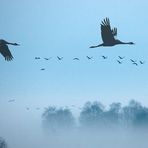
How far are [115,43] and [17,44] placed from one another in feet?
14.0

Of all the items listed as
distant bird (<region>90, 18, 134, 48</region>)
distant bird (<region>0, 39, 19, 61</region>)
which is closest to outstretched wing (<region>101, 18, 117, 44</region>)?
distant bird (<region>90, 18, 134, 48</region>)

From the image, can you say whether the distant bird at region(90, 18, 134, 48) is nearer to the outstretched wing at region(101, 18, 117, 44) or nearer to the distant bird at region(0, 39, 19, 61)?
the outstretched wing at region(101, 18, 117, 44)

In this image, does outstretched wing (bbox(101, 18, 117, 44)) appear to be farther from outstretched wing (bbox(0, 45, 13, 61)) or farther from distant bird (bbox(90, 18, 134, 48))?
outstretched wing (bbox(0, 45, 13, 61))

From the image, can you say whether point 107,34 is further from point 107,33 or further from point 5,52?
point 5,52

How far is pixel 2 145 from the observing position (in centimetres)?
6138

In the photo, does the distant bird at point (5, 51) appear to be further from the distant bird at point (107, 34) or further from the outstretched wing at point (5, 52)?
the distant bird at point (107, 34)

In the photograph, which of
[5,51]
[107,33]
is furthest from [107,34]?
[5,51]

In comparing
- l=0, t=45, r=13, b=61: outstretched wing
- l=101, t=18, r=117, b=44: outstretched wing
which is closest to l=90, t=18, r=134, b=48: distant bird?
l=101, t=18, r=117, b=44: outstretched wing

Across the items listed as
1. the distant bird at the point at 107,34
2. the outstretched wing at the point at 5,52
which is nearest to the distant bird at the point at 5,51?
the outstretched wing at the point at 5,52

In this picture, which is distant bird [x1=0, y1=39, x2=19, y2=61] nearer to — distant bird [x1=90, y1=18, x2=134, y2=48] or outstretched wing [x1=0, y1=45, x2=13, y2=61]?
outstretched wing [x1=0, y1=45, x2=13, y2=61]

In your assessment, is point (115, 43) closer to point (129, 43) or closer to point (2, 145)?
point (129, 43)

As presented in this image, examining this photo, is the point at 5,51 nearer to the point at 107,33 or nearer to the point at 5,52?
the point at 5,52

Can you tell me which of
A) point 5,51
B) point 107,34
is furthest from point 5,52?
point 107,34

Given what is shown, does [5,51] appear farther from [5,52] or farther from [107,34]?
[107,34]
